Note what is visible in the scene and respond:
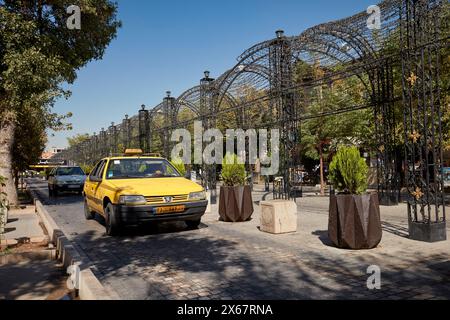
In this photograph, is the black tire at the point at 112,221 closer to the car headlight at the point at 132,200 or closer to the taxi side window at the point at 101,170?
the car headlight at the point at 132,200

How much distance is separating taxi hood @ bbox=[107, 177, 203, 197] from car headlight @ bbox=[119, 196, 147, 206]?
0.08m

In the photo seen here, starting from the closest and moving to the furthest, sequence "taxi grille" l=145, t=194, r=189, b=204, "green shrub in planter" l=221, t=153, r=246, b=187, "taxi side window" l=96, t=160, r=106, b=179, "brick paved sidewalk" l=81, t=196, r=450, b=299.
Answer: "brick paved sidewalk" l=81, t=196, r=450, b=299, "taxi grille" l=145, t=194, r=189, b=204, "taxi side window" l=96, t=160, r=106, b=179, "green shrub in planter" l=221, t=153, r=246, b=187

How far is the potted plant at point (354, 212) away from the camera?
266 inches

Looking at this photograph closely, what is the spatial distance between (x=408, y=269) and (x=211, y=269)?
2.82m

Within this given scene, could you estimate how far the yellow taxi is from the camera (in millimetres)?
7957

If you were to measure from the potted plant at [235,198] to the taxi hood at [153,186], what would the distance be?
1841 mm

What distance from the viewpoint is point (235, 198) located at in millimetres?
10594

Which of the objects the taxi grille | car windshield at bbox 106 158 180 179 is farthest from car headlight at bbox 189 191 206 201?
car windshield at bbox 106 158 180 179

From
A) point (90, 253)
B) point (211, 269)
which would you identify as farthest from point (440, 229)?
point (90, 253)

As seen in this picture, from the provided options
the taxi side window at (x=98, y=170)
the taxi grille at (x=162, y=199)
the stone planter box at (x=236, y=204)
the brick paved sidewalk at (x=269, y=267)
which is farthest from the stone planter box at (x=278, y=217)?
the taxi side window at (x=98, y=170)

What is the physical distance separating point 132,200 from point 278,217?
10.5 ft

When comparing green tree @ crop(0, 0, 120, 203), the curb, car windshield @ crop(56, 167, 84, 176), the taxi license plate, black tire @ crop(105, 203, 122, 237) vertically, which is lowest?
the curb

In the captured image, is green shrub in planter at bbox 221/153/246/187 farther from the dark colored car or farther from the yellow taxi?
the dark colored car

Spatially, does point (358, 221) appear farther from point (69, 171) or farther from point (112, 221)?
point (69, 171)
